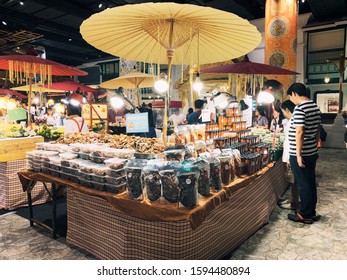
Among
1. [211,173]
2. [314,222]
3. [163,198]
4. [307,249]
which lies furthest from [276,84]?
[163,198]

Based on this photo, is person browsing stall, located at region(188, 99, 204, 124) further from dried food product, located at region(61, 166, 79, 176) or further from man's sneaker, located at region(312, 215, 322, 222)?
dried food product, located at region(61, 166, 79, 176)

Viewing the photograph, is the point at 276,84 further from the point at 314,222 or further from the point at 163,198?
the point at 163,198

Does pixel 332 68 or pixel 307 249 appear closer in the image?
pixel 307 249

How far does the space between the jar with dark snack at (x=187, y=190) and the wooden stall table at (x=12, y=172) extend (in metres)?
3.39

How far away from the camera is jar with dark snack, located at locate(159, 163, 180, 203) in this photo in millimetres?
2039

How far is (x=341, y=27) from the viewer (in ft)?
46.5

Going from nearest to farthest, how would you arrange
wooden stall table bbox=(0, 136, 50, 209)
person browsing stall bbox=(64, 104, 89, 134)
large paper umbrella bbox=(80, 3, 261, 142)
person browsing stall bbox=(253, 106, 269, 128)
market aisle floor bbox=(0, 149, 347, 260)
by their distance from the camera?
large paper umbrella bbox=(80, 3, 261, 142), market aisle floor bbox=(0, 149, 347, 260), wooden stall table bbox=(0, 136, 50, 209), person browsing stall bbox=(64, 104, 89, 134), person browsing stall bbox=(253, 106, 269, 128)

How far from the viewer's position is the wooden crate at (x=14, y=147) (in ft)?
13.5

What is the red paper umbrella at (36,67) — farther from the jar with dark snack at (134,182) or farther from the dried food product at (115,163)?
the jar with dark snack at (134,182)

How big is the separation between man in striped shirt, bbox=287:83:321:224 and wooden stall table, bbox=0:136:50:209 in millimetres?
4095

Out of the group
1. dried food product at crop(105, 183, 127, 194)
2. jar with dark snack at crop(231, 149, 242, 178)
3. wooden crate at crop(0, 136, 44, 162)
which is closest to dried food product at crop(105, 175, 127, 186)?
dried food product at crop(105, 183, 127, 194)

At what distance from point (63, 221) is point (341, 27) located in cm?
1643

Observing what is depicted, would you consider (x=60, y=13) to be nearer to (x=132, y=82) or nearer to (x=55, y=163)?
(x=132, y=82)

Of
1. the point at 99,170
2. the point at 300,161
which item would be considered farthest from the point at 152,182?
the point at 300,161
